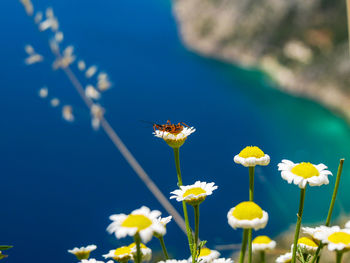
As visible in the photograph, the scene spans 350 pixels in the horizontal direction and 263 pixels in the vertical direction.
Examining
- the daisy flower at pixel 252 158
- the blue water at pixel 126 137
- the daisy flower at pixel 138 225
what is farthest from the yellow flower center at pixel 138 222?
the blue water at pixel 126 137

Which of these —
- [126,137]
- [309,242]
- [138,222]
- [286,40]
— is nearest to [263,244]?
[309,242]

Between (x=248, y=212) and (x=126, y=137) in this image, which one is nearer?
(x=248, y=212)

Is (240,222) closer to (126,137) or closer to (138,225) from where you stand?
(138,225)

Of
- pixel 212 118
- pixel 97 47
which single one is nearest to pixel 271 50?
pixel 212 118

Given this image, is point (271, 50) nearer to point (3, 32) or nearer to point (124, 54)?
point (124, 54)

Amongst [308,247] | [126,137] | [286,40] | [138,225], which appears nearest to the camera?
[138,225]

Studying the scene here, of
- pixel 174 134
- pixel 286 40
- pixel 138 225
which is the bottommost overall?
pixel 138 225

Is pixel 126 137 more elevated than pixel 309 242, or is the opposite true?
pixel 126 137

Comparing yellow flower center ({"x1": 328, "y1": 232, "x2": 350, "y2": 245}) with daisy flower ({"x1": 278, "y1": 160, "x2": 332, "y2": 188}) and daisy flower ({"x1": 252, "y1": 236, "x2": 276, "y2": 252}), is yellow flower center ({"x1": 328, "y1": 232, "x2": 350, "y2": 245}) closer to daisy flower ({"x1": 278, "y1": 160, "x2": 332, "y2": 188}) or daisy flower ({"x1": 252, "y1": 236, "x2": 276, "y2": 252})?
daisy flower ({"x1": 278, "y1": 160, "x2": 332, "y2": 188})
